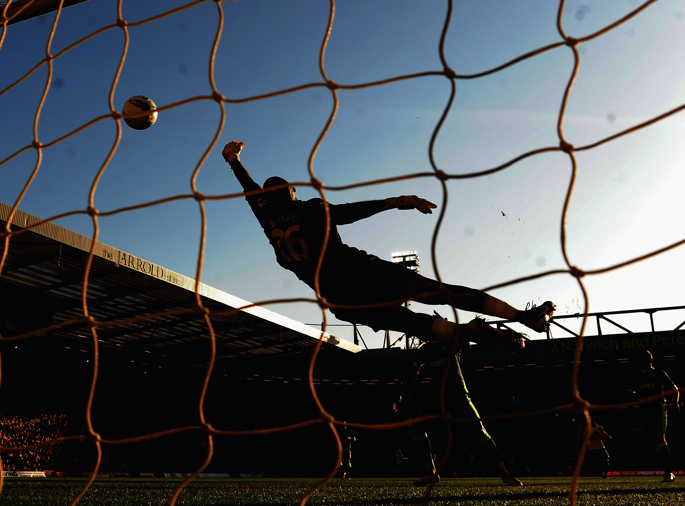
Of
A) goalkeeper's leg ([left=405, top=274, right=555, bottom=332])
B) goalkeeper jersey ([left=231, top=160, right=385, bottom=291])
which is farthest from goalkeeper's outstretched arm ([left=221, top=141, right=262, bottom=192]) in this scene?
goalkeeper's leg ([left=405, top=274, right=555, bottom=332])

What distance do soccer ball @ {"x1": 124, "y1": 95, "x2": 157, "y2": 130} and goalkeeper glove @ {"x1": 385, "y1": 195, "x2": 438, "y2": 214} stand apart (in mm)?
2165

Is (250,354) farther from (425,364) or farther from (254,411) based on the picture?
(425,364)

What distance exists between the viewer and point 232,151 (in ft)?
10.9

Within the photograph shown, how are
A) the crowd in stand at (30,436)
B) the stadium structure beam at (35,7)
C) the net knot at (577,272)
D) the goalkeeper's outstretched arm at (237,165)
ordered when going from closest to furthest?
the net knot at (577,272) → the goalkeeper's outstretched arm at (237,165) → the stadium structure beam at (35,7) → the crowd in stand at (30,436)

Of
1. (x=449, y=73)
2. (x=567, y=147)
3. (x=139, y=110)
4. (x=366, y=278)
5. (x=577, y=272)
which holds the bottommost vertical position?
(x=577, y=272)

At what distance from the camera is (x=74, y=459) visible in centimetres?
1596

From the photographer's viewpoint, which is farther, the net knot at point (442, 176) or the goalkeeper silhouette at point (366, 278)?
the goalkeeper silhouette at point (366, 278)

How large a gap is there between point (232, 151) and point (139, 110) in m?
1.30

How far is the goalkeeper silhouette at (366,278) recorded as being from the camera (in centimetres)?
255

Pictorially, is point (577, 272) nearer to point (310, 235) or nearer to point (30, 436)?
point (310, 235)

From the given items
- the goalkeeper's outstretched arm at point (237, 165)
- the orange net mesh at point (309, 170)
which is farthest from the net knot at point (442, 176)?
the goalkeeper's outstretched arm at point (237, 165)

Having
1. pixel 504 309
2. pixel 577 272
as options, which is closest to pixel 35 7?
pixel 504 309

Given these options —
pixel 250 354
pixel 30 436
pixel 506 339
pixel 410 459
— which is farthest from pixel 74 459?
pixel 506 339

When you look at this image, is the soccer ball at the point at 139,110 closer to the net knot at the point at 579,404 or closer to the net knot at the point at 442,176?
the net knot at the point at 442,176
